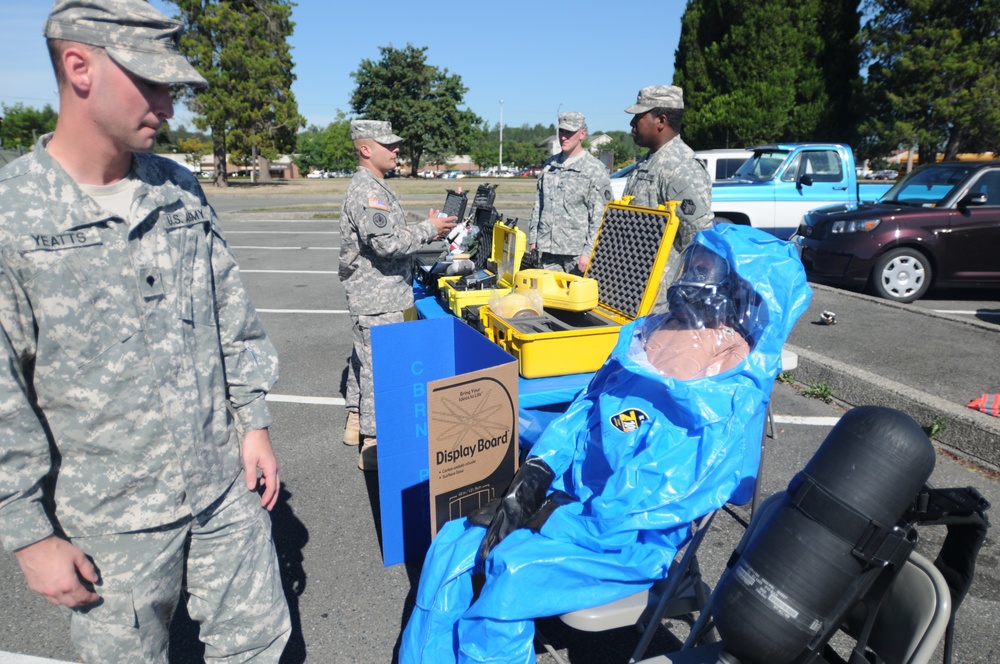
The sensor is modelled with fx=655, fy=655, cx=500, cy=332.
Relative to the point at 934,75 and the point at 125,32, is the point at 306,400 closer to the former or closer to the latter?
the point at 125,32

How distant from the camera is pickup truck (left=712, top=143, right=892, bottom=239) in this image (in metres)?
10.5

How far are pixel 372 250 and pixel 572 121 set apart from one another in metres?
2.52

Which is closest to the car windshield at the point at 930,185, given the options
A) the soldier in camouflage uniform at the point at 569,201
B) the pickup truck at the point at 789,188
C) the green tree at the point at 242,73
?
the pickup truck at the point at 789,188

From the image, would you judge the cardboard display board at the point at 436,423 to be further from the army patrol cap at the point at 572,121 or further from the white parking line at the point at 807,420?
the army patrol cap at the point at 572,121

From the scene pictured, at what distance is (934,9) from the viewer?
18.1m

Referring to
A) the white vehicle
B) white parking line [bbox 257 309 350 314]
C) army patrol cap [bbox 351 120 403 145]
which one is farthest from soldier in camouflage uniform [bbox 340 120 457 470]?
the white vehicle

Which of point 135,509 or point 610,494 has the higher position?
point 135,509

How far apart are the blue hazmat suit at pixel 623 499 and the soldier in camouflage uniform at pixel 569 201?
3.04 m

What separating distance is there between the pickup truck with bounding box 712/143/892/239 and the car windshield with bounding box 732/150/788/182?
16mm

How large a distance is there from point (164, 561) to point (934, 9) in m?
22.9

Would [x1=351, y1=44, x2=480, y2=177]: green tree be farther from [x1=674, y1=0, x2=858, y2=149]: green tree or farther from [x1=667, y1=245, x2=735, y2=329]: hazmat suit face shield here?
[x1=667, y1=245, x2=735, y2=329]: hazmat suit face shield

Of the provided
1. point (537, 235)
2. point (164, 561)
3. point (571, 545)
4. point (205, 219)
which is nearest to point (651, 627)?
point (571, 545)

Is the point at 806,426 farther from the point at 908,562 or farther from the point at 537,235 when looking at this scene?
the point at 908,562

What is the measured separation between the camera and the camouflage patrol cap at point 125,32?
141 centimetres
